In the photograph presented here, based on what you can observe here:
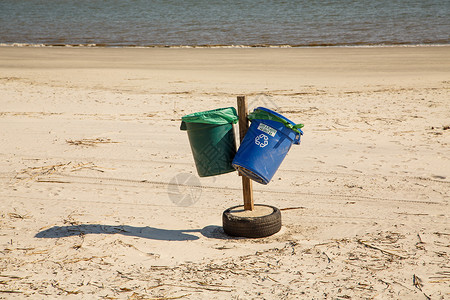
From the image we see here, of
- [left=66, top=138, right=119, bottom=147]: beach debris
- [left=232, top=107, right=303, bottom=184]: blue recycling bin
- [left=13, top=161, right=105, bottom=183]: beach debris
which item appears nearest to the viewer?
[left=232, top=107, right=303, bottom=184]: blue recycling bin

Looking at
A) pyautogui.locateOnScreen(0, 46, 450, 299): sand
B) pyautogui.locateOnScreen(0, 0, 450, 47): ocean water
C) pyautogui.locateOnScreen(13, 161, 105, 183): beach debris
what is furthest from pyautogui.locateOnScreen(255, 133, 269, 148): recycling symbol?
pyautogui.locateOnScreen(0, 0, 450, 47): ocean water

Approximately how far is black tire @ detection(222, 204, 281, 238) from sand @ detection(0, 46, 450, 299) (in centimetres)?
9

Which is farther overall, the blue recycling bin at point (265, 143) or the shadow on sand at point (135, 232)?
the shadow on sand at point (135, 232)

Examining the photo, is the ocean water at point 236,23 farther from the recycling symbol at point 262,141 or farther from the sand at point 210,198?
the recycling symbol at point 262,141

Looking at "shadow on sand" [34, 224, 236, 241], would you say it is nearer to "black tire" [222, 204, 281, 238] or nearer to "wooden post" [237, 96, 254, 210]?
"black tire" [222, 204, 281, 238]

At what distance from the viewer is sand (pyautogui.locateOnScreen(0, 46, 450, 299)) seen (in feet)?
12.5

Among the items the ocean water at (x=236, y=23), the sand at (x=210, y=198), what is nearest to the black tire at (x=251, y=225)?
the sand at (x=210, y=198)

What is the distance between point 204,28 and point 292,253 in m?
25.9

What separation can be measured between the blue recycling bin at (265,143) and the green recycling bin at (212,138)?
6.8 inches

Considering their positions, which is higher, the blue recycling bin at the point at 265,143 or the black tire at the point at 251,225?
the blue recycling bin at the point at 265,143

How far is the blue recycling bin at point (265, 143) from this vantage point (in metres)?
4.20

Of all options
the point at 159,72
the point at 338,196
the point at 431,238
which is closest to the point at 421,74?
the point at 159,72

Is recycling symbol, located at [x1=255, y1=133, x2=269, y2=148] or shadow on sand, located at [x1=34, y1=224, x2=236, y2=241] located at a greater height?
recycling symbol, located at [x1=255, y1=133, x2=269, y2=148]

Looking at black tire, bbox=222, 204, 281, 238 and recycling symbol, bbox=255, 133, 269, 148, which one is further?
black tire, bbox=222, 204, 281, 238
